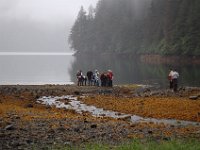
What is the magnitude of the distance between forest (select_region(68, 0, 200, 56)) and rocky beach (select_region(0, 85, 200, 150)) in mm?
67212

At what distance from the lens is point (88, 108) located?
32219 millimetres

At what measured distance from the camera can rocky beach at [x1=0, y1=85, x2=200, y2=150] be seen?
Result: 58.7 ft

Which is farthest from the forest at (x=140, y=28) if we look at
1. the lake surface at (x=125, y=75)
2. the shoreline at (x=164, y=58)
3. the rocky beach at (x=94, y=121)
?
the rocky beach at (x=94, y=121)

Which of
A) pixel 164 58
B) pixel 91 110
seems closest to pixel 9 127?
pixel 91 110

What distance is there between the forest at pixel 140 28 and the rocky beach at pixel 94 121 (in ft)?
221

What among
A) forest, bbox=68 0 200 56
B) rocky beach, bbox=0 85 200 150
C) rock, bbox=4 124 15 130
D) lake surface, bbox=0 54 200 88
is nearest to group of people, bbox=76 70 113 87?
lake surface, bbox=0 54 200 88

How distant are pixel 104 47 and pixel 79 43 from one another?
1823 centimetres

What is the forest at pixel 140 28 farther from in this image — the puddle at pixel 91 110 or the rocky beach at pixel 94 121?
the rocky beach at pixel 94 121

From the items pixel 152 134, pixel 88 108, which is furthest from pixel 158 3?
pixel 152 134

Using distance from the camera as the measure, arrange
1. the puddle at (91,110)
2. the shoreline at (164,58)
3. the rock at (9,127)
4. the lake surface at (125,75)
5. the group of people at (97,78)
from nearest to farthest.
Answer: the rock at (9,127), the puddle at (91,110), the group of people at (97,78), the lake surface at (125,75), the shoreline at (164,58)

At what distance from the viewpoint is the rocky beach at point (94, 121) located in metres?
17.9

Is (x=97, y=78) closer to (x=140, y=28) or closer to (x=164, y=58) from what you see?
(x=164, y=58)

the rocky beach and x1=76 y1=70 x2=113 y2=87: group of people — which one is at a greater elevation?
x1=76 y1=70 x2=113 y2=87: group of people

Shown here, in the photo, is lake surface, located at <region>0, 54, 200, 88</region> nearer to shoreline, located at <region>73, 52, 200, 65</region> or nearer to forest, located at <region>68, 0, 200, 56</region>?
Answer: shoreline, located at <region>73, 52, 200, 65</region>
